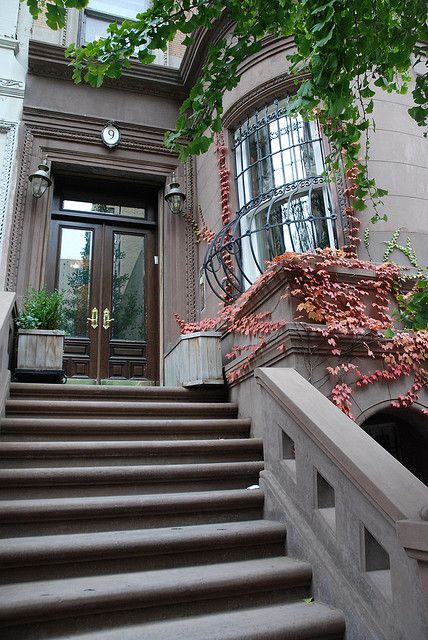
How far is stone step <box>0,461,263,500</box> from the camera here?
3045 mm

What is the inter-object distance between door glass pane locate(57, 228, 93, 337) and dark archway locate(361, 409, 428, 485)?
A: 4.38m

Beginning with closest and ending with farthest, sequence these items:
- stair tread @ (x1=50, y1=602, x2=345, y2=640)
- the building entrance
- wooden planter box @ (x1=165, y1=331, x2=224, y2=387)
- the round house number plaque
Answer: stair tread @ (x1=50, y1=602, x2=345, y2=640)
wooden planter box @ (x1=165, y1=331, x2=224, y2=387)
the building entrance
the round house number plaque

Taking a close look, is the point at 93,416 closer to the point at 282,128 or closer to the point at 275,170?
the point at 275,170

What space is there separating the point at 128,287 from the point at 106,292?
380 mm

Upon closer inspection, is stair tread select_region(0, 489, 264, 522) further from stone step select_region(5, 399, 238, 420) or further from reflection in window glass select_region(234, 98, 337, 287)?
reflection in window glass select_region(234, 98, 337, 287)

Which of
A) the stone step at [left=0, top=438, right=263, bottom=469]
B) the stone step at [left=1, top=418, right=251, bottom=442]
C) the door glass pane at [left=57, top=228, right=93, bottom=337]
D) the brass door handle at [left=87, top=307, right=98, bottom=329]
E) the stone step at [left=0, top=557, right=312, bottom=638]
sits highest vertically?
the door glass pane at [left=57, top=228, right=93, bottom=337]

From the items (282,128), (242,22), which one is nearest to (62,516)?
(242,22)

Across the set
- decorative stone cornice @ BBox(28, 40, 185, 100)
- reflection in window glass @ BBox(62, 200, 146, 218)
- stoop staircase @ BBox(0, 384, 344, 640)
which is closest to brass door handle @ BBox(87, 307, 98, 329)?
reflection in window glass @ BBox(62, 200, 146, 218)

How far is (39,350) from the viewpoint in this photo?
4875 millimetres

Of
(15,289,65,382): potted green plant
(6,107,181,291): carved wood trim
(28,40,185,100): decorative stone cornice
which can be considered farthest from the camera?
(28,40,185,100): decorative stone cornice

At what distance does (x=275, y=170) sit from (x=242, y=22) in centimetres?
290

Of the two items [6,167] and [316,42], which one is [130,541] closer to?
[316,42]

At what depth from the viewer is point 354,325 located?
393 centimetres

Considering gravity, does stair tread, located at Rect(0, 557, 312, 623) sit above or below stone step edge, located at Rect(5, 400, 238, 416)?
below
